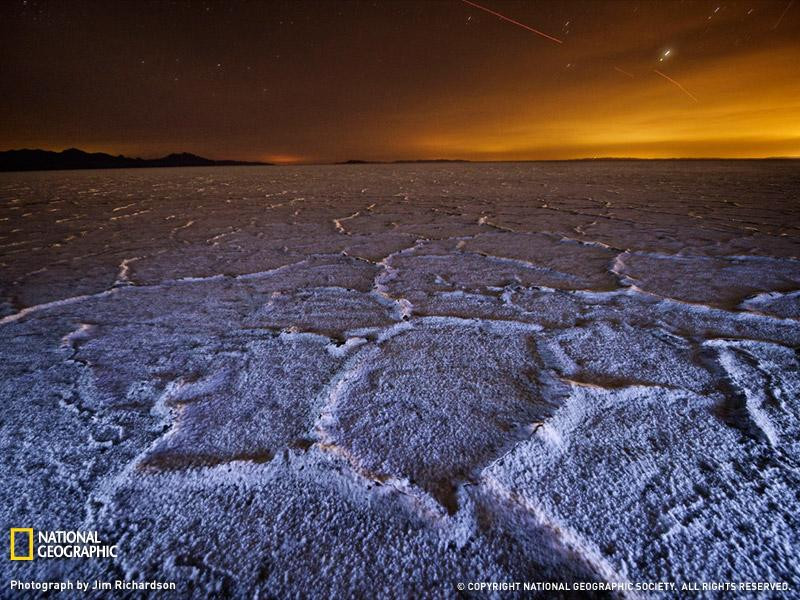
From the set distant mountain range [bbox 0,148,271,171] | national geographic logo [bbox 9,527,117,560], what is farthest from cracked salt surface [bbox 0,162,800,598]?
distant mountain range [bbox 0,148,271,171]

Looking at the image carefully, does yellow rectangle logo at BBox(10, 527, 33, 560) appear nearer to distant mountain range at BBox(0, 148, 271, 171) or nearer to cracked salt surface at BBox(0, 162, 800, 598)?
cracked salt surface at BBox(0, 162, 800, 598)

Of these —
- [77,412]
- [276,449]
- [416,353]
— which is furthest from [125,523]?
[416,353]

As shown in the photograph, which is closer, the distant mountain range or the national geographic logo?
the national geographic logo

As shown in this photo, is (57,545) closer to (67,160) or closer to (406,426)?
(406,426)

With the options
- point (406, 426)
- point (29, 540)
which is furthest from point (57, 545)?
point (406, 426)

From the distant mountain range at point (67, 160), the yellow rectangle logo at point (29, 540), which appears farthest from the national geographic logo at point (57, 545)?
the distant mountain range at point (67, 160)

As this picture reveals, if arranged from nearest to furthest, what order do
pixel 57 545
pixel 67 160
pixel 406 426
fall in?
pixel 57 545 < pixel 406 426 < pixel 67 160

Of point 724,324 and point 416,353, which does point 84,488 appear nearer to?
point 416,353
